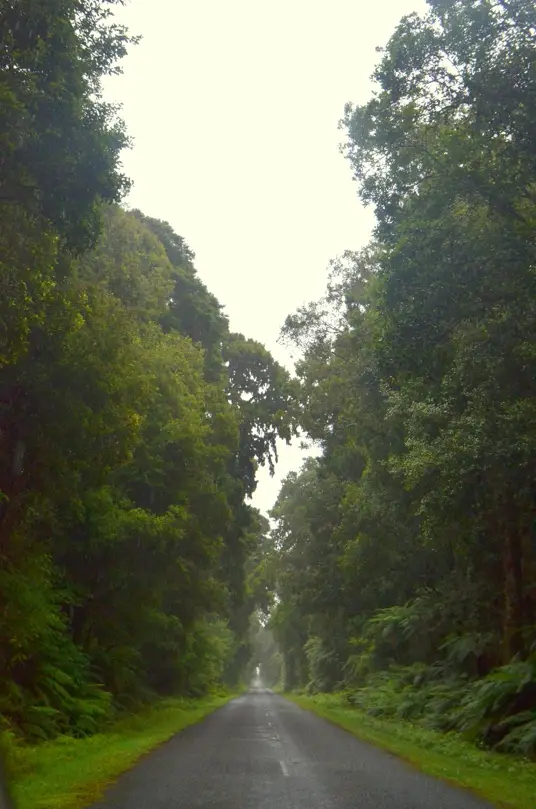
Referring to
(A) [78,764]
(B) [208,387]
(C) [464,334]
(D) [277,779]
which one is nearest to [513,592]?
(C) [464,334]

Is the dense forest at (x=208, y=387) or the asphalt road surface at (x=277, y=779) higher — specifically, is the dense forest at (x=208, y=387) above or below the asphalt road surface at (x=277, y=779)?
above

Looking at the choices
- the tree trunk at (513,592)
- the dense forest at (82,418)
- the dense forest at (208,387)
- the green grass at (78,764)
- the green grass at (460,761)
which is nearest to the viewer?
the green grass at (78,764)

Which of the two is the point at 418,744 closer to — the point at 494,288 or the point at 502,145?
the point at 494,288

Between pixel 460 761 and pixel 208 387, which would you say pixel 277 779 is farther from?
pixel 208 387

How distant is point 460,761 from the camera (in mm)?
14148

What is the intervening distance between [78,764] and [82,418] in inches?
240

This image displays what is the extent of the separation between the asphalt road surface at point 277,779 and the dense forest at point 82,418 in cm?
365

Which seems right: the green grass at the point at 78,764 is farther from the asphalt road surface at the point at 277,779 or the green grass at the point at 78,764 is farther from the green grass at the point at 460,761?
the green grass at the point at 460,761

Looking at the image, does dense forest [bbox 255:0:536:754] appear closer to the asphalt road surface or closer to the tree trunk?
the tree trunk

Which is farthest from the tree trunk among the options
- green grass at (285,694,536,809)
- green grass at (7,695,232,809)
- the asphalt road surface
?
green grass at (7,695,232,809)

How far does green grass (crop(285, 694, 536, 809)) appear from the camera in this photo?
10484mm

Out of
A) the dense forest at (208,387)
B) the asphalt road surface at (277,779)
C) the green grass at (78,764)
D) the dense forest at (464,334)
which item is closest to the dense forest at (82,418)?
the dense forest at (208,387)

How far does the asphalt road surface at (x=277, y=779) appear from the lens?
9.61m

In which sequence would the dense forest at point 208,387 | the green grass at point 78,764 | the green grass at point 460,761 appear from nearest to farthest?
the green grass at point 78,764 < the green grass at point 460,761 < the dense forest at point 208,387
